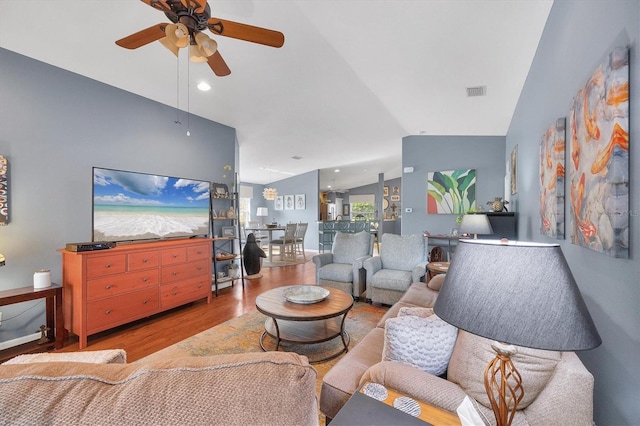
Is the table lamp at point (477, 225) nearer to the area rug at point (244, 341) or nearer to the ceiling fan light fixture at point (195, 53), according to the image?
the area rug at point (244, 341)

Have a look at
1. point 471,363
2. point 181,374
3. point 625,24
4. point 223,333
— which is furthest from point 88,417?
point 223,333

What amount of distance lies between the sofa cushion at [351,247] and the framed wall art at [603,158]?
9.13 feet

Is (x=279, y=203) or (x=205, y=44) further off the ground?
(x=205, y=44)

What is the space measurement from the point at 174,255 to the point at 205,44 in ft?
8.03

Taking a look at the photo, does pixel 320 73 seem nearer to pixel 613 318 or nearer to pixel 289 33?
pixel 289 33

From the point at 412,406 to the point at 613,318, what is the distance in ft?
2.82

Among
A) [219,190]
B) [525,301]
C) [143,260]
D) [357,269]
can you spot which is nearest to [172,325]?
[143,260]

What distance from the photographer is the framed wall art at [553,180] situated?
5.18 ft

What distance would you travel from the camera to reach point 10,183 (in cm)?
246

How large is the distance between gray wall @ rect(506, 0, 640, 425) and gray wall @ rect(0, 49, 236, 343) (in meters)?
4.16

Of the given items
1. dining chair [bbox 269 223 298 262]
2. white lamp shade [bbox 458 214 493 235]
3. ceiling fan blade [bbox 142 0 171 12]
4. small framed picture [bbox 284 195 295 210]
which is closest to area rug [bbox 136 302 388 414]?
white lamp shade [bbox 458 214 493 235]

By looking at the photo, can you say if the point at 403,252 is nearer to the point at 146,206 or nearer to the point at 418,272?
the point at 418,272

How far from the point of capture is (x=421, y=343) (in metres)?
1.23

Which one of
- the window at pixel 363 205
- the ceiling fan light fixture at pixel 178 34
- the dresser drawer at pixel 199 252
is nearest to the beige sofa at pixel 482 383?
the ceiling fan light fixture at pixel 178 34
